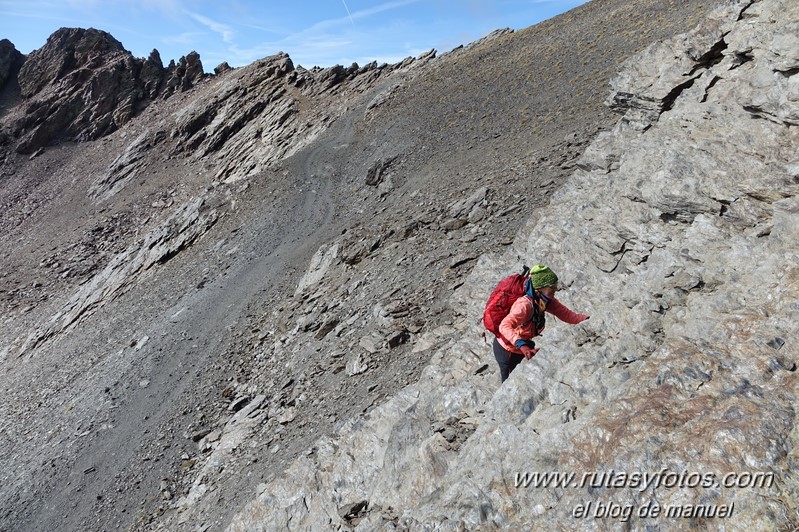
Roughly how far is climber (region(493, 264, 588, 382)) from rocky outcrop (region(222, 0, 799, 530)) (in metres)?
0.25

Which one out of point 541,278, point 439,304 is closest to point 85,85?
point 439,304

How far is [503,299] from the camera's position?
23.8 ft

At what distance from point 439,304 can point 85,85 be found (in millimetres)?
67767

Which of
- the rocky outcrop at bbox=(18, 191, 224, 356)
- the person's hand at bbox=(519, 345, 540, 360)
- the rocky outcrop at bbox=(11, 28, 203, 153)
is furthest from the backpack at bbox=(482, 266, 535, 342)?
the rocky outcrop at bbox=(11, 28, 203, 153)

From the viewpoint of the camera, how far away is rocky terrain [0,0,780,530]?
5.38m

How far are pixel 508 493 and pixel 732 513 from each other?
2181 millimetres

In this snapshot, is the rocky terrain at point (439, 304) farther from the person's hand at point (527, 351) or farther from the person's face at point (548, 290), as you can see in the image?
the person's face at point (548, 290)

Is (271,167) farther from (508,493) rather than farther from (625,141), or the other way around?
(508,493)

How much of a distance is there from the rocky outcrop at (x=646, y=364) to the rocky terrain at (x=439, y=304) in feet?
0.13

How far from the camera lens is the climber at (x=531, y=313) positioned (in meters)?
7.02

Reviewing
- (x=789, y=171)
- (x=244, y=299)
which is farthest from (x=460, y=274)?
(x=244, y=299)

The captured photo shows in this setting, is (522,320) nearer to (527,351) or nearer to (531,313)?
(531,313)

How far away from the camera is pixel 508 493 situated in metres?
5.57

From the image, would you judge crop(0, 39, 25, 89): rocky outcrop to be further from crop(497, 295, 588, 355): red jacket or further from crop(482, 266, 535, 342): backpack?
crop(497, 295, 588, 355): red jacket
